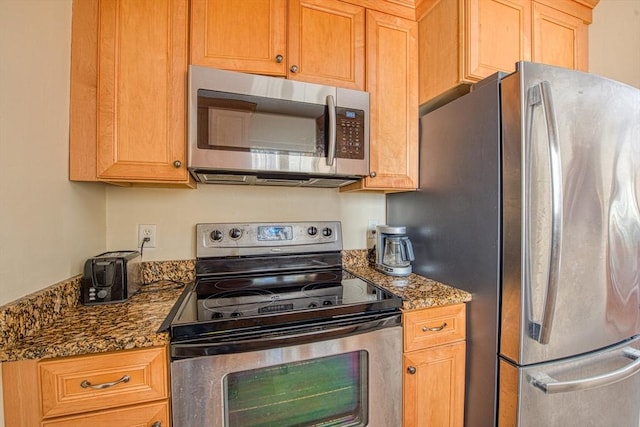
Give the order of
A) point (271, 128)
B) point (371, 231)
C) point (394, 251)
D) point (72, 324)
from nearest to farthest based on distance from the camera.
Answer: point (72, 324) → point (271, 128) → point (394, 251) → point (371, 231)

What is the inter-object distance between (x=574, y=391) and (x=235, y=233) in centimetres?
159

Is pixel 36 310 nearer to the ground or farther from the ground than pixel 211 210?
nearer to the ground

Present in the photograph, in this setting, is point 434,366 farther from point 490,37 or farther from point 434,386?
point 490,37

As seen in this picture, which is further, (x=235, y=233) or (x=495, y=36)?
(x=235, y=233)

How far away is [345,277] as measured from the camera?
148 centimetres

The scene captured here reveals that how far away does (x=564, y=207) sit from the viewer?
0.97 metres

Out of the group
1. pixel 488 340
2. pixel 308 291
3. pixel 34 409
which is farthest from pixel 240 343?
pixel 488 340

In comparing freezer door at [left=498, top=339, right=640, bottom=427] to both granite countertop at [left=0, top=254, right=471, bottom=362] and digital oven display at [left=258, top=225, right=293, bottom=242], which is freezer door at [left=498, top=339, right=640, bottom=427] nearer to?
granite countertop at [left=0, top=254, right=471, bottom=362]

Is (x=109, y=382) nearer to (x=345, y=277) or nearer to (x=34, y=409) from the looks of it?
(x=34, y=409)

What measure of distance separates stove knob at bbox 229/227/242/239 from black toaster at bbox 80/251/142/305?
0.47m

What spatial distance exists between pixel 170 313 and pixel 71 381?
0.29m

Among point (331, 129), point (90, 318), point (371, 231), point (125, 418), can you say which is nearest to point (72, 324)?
point (90, 318)

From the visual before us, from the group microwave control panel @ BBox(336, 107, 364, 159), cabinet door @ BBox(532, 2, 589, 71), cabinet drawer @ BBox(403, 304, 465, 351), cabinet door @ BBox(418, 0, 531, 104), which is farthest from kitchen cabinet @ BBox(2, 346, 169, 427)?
cabinet door @ BBox(532, 2, 589, 71)

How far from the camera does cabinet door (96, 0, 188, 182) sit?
3.52 feet
